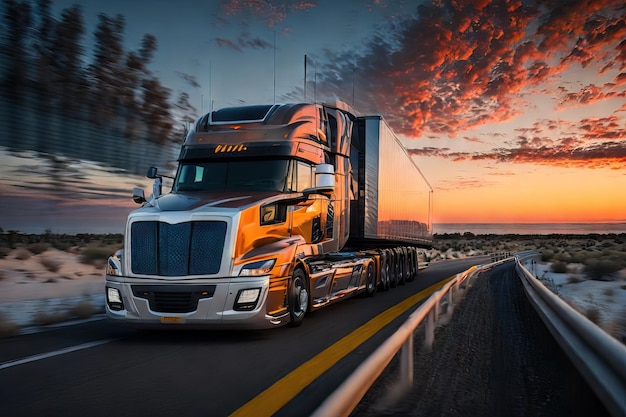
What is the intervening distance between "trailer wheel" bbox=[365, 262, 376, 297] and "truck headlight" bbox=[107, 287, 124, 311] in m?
7.83

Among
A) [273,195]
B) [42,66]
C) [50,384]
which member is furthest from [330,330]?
[42,66]

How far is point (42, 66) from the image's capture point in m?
15.9

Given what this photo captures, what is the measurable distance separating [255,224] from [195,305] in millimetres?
1569

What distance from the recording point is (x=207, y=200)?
32.1 ft

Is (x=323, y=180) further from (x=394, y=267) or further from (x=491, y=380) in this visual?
(x=394, y=267)

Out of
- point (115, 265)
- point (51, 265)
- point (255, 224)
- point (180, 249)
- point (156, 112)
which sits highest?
point (156, 112)

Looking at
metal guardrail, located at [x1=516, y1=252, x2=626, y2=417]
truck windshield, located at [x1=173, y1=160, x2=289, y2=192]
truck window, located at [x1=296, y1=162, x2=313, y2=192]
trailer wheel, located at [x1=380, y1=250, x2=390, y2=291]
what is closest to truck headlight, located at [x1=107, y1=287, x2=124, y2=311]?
truck windshield, located at [x1=173, y1=160, x2=289, y2=192]

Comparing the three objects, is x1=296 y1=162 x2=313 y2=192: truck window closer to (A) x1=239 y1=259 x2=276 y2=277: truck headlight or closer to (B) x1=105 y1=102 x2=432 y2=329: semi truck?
(B) x1=105 y1=102 x2=432 y2=329: semi truck

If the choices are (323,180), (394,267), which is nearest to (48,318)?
(323,180)

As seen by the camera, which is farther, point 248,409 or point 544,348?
point 544,348

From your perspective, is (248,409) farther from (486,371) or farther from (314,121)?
(314,121)

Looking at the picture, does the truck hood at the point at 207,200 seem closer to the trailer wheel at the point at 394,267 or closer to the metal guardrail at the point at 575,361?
the metal guardrail at the point at 575,361

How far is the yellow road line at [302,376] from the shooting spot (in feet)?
17.2

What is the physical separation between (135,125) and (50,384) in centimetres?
1457
